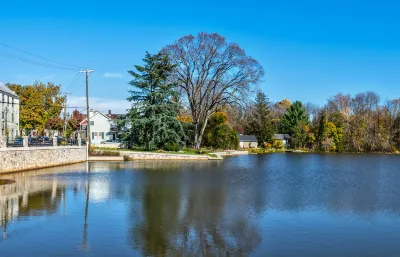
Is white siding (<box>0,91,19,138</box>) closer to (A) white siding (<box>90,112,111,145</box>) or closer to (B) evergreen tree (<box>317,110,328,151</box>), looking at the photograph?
(A) white siding (<box>90,112,111,145</box>)

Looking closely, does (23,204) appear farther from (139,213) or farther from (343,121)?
(343,121)

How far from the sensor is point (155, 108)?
52406 millimetres

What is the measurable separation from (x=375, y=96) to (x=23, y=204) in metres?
97.9

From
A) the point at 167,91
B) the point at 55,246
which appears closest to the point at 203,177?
the point at 55,246

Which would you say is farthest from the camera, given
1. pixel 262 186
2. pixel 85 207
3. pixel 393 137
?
pixel 393 137

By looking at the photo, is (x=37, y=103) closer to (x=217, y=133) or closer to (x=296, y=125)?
(x=217, y=133)

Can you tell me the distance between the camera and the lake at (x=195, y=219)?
11.4 metres

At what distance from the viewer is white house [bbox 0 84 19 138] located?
177 ft

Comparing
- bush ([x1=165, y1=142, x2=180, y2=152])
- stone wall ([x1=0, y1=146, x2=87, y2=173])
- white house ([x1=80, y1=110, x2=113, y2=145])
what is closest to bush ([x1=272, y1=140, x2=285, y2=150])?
white house ([x1=80, y1=110, x2=113, y2=145])

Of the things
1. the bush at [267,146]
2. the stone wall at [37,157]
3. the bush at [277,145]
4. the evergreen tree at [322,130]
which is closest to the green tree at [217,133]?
the bush at [267,146]

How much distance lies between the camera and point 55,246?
1140 centimetres

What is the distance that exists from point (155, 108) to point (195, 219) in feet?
126

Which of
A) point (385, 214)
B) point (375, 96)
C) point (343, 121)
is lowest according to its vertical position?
point (385, 214)

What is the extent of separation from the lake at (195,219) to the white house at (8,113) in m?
32.3
